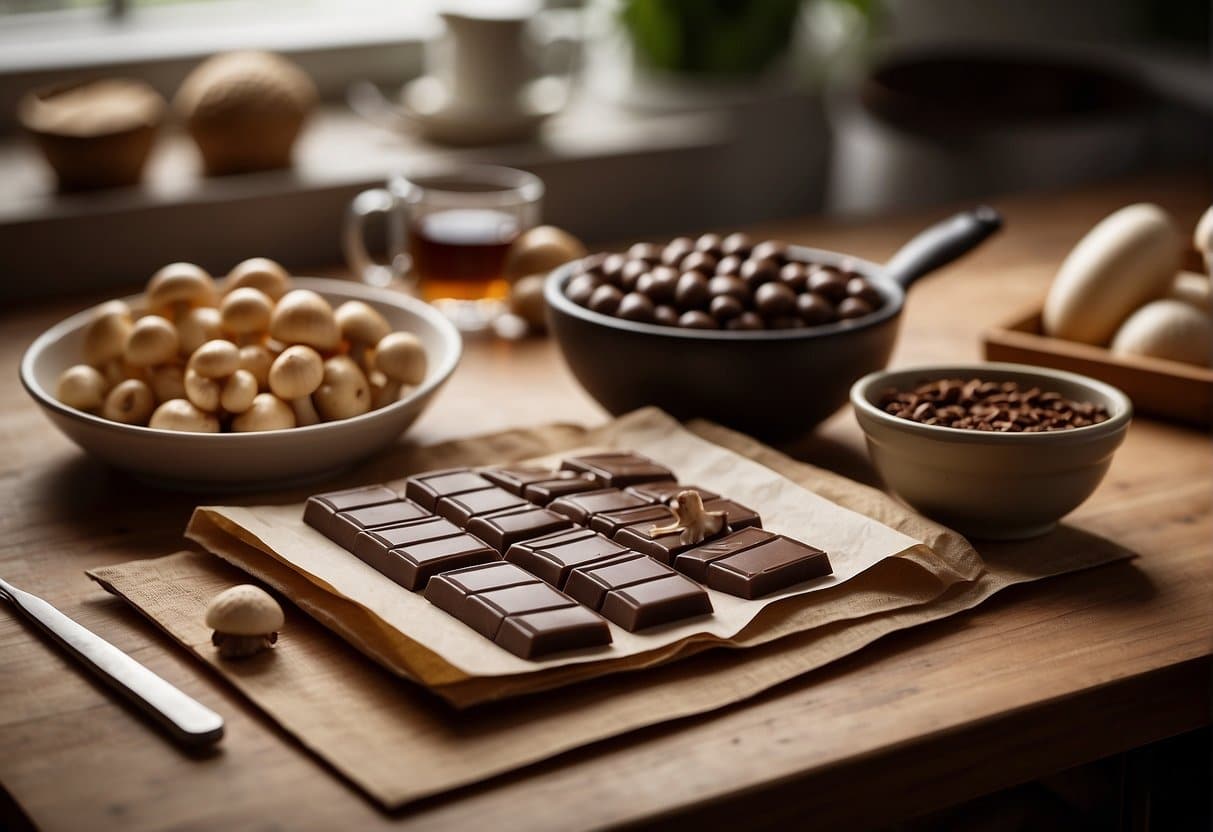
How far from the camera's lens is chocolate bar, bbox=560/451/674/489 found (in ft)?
3.81

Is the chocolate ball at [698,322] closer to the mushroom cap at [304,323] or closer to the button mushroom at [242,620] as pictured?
the mushroom cap at [304,323]


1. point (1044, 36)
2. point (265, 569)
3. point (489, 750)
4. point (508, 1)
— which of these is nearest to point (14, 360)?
point (265, 569)

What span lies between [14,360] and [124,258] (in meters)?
0.35

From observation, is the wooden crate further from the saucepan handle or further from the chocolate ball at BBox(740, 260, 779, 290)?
the chocolate ball at BBox(740, 260, 779, 290)

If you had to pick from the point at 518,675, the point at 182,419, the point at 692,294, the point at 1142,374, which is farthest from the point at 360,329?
the point at 1142,374

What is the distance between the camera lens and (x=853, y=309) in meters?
1.28

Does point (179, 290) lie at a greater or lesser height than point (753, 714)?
greater

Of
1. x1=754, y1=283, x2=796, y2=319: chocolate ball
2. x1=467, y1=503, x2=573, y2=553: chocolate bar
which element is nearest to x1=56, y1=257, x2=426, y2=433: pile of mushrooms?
x1=467, y1=503, x2=573, y2=553: chocolate bar

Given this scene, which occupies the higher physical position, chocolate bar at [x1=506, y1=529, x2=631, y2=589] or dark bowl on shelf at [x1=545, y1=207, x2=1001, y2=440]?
dark bowl on shelf at [x1=545, y1=207, x2=1001, y2=440]

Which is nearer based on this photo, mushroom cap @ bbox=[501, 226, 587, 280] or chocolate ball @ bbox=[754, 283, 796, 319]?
chocolate ball @ bbox=[754, 283, 796, 319]

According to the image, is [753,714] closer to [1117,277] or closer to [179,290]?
[179,290]

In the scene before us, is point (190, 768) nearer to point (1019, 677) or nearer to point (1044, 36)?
point (1019, 677)

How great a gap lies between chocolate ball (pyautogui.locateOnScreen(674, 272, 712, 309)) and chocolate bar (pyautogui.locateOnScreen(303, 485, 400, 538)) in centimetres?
34

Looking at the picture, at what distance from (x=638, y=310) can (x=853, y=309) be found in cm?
20
